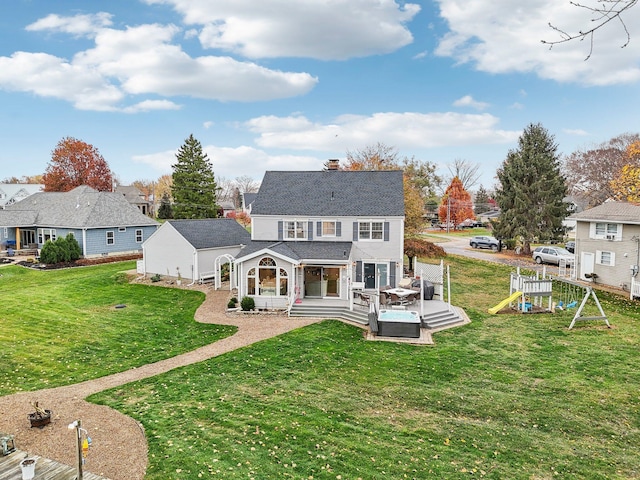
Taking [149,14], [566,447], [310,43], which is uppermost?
[149,14]

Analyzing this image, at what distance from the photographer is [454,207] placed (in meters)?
66.6

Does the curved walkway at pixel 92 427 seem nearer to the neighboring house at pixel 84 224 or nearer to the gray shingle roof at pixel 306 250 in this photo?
the gray shingle roof at pixel 306 250

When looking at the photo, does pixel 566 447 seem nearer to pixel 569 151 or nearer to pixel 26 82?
pixel 26 82

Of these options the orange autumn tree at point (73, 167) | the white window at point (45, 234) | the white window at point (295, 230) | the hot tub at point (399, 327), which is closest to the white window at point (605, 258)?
the hot tub at point (399, 327)

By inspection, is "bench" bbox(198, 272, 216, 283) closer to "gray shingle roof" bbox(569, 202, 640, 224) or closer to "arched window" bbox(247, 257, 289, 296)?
"arched window" bbox(247, 257, 289, 296)

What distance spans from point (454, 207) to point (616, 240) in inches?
1607

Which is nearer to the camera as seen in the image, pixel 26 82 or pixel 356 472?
pixel 356 472

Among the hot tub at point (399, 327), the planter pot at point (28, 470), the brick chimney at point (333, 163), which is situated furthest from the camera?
the brick chimney at point (333, 163)

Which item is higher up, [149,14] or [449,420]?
[149,14]

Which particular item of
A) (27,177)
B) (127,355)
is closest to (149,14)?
(127,355)

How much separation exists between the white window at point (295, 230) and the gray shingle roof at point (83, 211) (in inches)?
820

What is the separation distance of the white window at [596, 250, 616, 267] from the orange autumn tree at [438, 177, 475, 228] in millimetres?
38067

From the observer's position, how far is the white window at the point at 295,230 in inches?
960

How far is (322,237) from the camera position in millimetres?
24203
